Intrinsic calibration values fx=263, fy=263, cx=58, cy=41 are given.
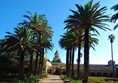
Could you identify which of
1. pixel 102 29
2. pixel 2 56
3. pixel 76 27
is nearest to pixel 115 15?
pixel 102 29

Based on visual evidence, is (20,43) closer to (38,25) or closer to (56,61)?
(38,25)

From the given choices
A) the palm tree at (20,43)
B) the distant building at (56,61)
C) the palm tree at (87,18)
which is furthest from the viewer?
the distant building at (56,61)

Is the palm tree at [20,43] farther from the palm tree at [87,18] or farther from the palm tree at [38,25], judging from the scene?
the palm tree at [87,18]

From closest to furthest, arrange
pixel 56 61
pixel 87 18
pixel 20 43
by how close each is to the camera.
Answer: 1. pixel 87 18
2. pixel 20 43
3. pixel 56 61

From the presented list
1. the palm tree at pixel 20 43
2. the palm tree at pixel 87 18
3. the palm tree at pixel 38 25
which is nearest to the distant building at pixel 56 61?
the palm tree at pixel 38 25

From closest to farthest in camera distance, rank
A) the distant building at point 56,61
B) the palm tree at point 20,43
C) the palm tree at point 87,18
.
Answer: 1. the palm tree at point 87,18
2. the palm tree at point 20,43
3. the distant building at point 56,61

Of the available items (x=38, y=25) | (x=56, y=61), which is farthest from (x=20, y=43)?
(x=56, y=61)

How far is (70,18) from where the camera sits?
34.8 metres

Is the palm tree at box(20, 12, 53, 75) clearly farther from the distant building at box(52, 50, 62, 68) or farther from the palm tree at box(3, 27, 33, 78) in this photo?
the distant building at box(52, 50, 62, 68)

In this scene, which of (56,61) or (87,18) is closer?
(87,18)

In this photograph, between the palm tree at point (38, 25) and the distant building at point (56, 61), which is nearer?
the palm tree at point (38, 25)

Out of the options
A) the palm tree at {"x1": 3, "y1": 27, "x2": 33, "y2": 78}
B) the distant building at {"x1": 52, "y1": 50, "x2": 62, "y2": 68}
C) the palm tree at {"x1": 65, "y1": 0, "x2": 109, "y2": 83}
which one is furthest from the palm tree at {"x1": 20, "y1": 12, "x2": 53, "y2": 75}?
the distant building at {"x1": 52, "y1": 50, "x2": 62, "y2": 68}

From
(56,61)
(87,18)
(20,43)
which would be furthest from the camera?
(56,61)

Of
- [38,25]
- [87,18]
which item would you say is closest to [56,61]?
[38,25]
